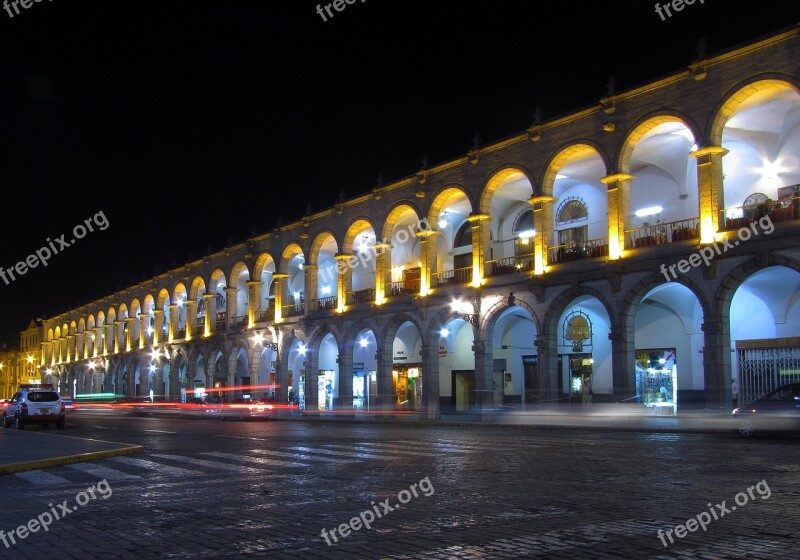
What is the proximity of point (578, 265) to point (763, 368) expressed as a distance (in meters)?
7.61

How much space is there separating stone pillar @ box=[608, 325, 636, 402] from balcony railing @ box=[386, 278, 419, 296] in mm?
12760

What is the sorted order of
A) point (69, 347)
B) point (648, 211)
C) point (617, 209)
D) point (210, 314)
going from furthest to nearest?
point (69, 347)
point (210, 314)
point (648, 211)
point (617, 209)

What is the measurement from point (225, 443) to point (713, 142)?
18460 millimetres

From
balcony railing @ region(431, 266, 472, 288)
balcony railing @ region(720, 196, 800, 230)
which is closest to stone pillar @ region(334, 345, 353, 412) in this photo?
balcony railing @ region(431, 266, 472, 288)

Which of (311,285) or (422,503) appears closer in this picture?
(422,503)

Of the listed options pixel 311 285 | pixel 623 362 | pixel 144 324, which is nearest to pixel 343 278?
pixel 311 285

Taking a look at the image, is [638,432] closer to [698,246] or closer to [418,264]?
[698,246]

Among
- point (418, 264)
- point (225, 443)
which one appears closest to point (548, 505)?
point (225, 443)

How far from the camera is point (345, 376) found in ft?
137

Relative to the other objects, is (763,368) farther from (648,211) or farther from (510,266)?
(510,266)

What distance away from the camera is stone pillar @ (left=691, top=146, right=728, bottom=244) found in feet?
82.6

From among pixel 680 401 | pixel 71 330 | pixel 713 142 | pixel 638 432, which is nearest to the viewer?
pixel 638 432

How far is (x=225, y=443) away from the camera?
65.8 ft

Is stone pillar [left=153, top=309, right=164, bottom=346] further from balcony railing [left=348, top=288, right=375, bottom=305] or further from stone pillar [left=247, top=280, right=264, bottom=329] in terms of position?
balcony railing [left=348, top=288, right=375, bottom=305]
